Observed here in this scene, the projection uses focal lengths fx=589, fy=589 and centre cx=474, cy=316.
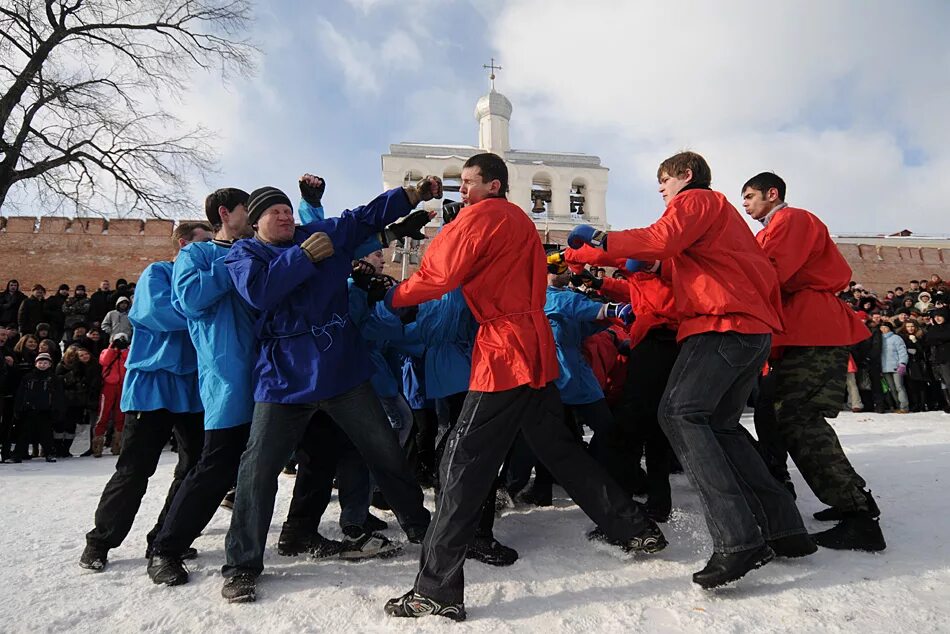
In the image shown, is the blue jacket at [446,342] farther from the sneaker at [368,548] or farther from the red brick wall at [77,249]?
the red brick wall at [77,249]

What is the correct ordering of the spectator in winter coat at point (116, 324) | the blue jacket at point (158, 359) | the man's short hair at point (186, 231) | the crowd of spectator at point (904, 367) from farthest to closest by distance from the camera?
the spectator in winter coat at point (116, 324), the crowd of spectator at point (904, 367), the man's short hair at point (186, 231), the blue jacket at point (158, 359)

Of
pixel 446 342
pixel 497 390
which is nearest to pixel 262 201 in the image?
pixel 446 342

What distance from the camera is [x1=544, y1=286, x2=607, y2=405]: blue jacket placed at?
4.11 m

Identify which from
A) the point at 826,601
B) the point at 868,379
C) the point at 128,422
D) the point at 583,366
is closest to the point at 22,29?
the point at 128,422

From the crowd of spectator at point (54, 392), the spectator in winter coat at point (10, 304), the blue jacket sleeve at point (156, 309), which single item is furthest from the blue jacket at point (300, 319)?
the spectator in winter coat at point (10, 304)

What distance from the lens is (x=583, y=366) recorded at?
4340 millimetres

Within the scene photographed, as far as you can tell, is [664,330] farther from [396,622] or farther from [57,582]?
[57,582]

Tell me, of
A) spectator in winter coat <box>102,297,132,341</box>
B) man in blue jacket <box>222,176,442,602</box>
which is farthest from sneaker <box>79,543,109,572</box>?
spectator in winter coat <box>102,297,132,341</box>

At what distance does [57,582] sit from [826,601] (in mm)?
3434

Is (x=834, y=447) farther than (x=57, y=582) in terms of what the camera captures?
Yes

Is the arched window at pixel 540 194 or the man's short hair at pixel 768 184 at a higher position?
the arched window at pixel 540 194

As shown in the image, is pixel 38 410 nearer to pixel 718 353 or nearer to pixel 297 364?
pixel 297 364

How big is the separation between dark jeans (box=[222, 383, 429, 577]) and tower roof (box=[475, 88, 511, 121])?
38.8 m

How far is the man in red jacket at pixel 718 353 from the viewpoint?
8.61 feet
